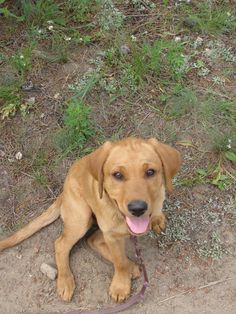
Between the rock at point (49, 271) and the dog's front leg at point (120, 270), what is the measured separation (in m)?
0.48

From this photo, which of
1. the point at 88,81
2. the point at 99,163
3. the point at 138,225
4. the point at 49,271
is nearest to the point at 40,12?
the point at 88,81

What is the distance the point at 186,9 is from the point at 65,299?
320 cm

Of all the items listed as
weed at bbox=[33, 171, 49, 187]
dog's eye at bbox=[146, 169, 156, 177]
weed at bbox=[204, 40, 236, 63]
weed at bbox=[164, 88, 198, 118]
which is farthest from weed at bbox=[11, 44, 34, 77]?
dog's eye at bbox=[146, 169, 156, 177]

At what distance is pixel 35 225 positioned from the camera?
454 cm

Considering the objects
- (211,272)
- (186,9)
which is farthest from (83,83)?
(211,272)

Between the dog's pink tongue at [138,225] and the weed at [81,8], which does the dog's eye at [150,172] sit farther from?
the weed at [81,8]

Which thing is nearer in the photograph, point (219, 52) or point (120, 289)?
point (120, 289)

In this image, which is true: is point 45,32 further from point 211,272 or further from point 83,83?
point 211,272

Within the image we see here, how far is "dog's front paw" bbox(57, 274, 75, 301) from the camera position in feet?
14.1

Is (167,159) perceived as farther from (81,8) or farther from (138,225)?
(81,8)

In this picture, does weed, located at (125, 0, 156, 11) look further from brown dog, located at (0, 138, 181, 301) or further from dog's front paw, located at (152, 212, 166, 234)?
dog's front paw, located at (152, 212, 166, 234)

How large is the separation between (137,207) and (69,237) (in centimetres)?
97

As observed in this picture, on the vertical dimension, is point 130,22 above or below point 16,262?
above

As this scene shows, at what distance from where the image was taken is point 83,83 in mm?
5281
